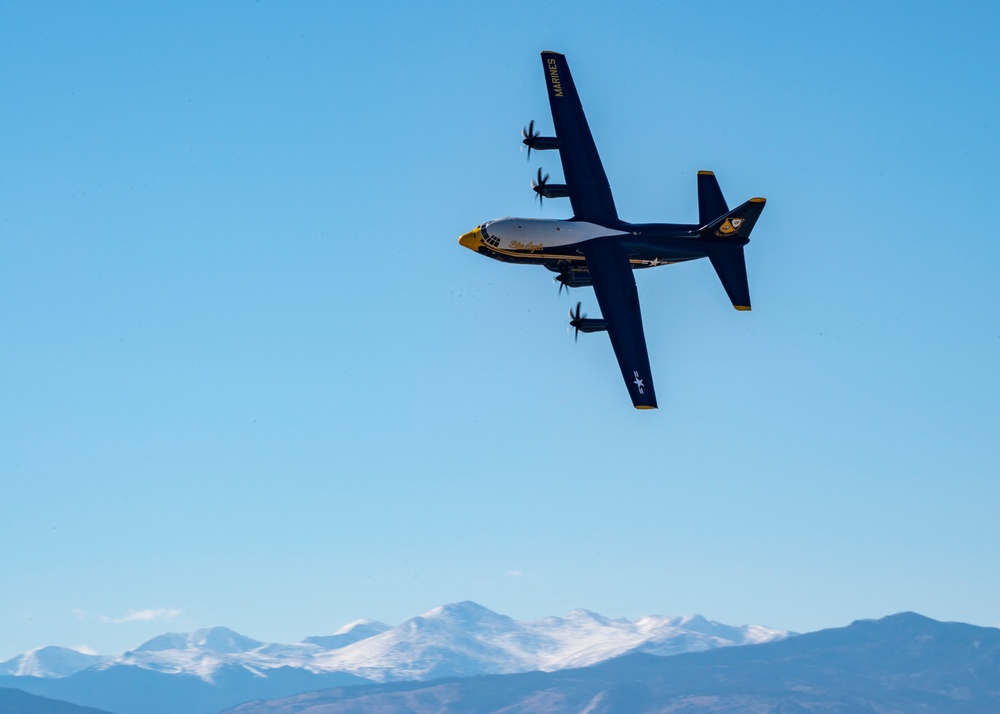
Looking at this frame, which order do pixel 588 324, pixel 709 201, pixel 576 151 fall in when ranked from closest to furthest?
pixel 588 324, pixel 709 201, pixel 576 151

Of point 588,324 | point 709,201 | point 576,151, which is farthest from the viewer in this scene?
point 576,151

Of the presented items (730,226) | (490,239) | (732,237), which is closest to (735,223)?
(730,226)

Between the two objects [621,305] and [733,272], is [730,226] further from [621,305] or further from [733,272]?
[621,305]

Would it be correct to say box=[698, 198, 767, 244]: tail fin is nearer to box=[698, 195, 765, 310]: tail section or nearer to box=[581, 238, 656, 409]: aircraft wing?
box=[698, 195, 765, 310]: tail section

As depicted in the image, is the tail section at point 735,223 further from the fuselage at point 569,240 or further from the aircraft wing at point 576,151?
the aircraft wing at point 576,151

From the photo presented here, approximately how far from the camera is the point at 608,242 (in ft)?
295

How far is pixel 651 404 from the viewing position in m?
82.4

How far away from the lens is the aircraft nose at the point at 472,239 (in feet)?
294

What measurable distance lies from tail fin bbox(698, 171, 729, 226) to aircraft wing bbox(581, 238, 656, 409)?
28.3ft

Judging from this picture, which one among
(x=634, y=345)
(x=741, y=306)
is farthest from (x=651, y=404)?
(x=741, y=306)

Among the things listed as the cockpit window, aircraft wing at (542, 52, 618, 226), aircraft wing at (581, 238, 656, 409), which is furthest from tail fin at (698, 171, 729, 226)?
the cockpit window

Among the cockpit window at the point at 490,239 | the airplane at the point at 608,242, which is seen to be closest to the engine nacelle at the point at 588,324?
the airplane at the point at 608,242

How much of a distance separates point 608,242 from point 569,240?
10.6 ft

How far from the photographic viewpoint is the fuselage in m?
88.5
